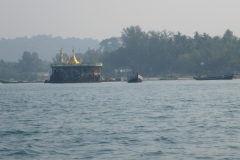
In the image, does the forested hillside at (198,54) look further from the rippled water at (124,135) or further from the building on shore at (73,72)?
the rippled water at (124,135)

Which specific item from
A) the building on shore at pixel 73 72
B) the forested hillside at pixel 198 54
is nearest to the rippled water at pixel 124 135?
the building on shore at pixel 73 72

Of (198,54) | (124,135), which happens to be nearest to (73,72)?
(198,54)

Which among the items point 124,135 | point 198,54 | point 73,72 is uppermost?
point 198,54

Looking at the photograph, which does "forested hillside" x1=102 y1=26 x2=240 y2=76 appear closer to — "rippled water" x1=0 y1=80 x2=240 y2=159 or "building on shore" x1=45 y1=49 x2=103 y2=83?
"building on shore" x1=45 y1=49 x2=103 y2=83

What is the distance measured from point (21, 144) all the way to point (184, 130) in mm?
8504

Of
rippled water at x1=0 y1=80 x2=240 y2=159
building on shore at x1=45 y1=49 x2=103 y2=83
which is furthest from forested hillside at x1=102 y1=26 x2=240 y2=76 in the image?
rippled water at x1=0 y1=80 x2=240 y2=159

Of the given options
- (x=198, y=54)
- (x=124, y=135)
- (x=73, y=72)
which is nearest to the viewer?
(x=124, y=135)

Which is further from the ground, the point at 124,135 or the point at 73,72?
the point at 73,72

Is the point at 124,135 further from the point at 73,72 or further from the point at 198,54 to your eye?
the point at 198,54

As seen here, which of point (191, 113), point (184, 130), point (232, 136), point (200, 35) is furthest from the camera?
point (200, 35)

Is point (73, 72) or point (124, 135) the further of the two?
point (73, 72)

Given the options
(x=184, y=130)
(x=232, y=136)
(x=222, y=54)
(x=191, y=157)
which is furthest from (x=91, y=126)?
(x=222, y=54)

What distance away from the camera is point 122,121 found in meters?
35.4

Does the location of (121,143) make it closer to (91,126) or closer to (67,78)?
(91,126)
